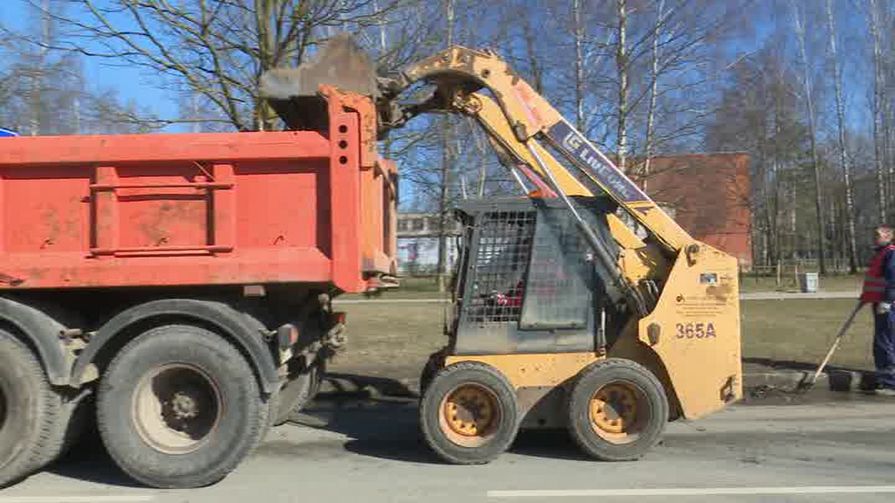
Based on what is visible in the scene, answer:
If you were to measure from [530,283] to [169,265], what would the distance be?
8.99 feet

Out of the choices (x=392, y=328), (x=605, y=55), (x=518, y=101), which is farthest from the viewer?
(x=605, y=55)

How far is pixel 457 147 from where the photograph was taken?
88.7 ft

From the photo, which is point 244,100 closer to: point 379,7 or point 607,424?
point 379,7

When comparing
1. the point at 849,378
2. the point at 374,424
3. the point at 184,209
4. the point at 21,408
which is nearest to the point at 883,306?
the point at 849,378

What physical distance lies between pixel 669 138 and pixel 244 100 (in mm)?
14928

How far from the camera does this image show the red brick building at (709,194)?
83.8 ft

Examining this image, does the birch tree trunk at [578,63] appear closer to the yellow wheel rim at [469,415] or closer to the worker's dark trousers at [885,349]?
the worker's dark trousers at [885,349]

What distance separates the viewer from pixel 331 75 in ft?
18.8

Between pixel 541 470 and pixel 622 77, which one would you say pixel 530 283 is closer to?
pixel 541 470

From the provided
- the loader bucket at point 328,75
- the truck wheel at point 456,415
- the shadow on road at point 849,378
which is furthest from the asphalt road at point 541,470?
the loader bucket at point 328,75

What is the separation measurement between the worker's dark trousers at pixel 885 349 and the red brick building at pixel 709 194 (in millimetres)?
9136

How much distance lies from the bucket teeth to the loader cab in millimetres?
1365

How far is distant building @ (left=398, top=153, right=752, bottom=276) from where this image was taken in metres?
25.6

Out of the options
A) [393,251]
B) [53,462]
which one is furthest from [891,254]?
[53,462]
